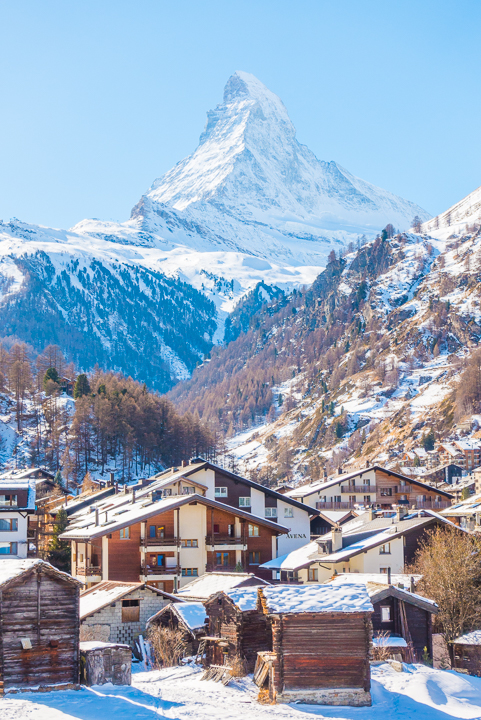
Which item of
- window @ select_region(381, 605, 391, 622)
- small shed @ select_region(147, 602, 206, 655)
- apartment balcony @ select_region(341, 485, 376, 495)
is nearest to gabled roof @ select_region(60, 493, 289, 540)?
small shed @ select_region(147, 602, 206, 655)

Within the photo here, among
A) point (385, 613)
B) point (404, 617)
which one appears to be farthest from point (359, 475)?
point (404, 617)

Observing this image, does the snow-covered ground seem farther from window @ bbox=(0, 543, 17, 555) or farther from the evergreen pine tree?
window @ bbox=(0, 543, 17, 555)

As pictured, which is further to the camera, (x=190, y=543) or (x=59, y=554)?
(x=59, y=554)

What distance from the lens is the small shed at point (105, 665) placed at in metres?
42.5

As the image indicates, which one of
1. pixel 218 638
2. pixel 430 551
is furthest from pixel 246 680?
pixel 430 551

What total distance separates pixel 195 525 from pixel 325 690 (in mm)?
36015

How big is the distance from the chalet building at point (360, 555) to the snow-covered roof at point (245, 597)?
27777 millimetres

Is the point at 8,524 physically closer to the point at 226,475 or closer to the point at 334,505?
the point at 226,475

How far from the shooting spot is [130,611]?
5678 centimetres

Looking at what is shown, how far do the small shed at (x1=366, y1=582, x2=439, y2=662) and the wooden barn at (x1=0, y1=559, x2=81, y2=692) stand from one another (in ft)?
67.9

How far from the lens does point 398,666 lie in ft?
149

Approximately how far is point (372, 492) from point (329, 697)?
98.8 meters

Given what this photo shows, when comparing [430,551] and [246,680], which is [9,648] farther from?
[430,551]

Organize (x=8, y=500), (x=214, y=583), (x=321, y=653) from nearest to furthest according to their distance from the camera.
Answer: (x=321, y=653) → (x=214, y=583) → (x=8, y=500)
